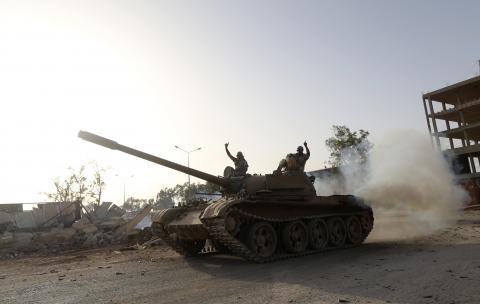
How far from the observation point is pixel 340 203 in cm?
1504

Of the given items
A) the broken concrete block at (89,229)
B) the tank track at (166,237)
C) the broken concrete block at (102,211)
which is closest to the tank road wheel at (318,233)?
the tank track at (166,237)

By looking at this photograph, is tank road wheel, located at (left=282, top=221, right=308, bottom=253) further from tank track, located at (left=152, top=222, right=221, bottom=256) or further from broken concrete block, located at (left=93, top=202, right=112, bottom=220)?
broken concrete block, located at (left=93, top=202, right=112, bottom=220)

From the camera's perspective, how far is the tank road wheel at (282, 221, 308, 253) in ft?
41.7

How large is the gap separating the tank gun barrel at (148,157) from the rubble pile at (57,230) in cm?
1047

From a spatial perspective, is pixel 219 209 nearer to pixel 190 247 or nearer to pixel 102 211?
pixel 190 247

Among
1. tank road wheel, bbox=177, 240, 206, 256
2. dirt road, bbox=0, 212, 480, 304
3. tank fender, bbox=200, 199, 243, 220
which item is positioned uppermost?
tank fender, bbox=200, 199, 243, 220

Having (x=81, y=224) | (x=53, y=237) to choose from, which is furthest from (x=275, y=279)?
(x=81, y=224)

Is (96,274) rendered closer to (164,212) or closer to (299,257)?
(164,212)

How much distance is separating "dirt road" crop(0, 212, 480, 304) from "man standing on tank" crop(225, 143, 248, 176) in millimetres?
2900

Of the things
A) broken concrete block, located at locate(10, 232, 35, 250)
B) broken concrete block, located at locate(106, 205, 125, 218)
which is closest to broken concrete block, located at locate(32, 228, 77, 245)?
broken concrete block, located at locate(10, 232, 35, 250)

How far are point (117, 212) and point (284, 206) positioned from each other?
21205mm

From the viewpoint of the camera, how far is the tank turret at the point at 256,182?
12.7 metres

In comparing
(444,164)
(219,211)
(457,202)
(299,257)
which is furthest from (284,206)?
(444,164)

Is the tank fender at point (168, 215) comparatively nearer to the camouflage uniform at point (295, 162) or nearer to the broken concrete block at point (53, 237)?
the camouflage uniform at point (295, 162)
